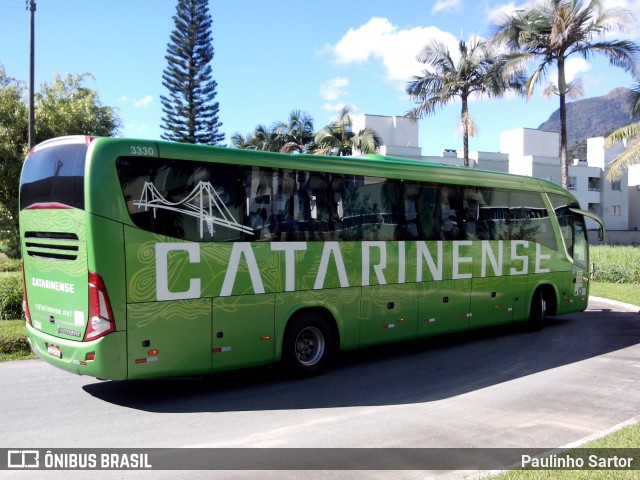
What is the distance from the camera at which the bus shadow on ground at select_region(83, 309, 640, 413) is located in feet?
26.2

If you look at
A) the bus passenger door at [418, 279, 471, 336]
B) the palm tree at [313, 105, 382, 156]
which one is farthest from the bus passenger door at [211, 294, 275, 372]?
the palm tree at [313, 105, 382, 156]

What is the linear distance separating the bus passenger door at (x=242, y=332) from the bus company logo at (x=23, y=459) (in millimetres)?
2510

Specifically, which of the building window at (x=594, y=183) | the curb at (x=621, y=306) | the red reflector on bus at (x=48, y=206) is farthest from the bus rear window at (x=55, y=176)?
the building window at (x=594, y=183)

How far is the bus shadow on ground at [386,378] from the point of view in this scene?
26.2ft

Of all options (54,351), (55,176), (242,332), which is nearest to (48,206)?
(55,176)

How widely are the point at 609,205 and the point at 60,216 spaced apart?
60461 millimetres

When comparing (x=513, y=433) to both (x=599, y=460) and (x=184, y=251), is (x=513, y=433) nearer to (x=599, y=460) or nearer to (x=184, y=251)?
(x=599, y=460)

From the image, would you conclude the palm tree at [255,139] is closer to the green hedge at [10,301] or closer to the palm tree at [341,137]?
the palm tree at [341,137]

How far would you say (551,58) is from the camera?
25.7 metres

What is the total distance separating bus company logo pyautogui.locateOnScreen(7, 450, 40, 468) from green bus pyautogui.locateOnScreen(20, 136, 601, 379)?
3.94 ft

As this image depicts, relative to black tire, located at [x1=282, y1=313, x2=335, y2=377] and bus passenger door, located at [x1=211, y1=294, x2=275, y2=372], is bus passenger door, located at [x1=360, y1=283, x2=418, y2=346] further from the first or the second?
bus passenger door, located at [x1=211, y1=294, x2=275, y2=372]

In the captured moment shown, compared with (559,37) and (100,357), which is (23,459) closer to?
(100,357)

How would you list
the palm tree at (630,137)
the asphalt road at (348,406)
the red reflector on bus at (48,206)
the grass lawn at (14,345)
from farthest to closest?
1. the palm tree at (630,137)
2. the grass lawn at (14,345)
3. the red reflector on bus at (48,206)
4. the asphalt road at (348,406)

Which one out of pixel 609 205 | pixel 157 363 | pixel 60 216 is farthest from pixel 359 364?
pixel 609 205
